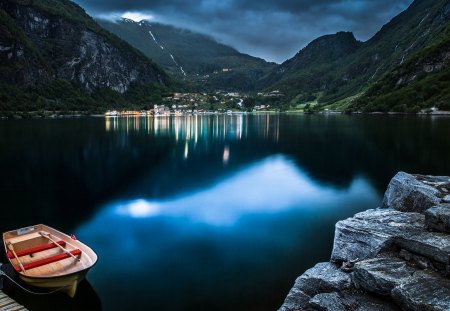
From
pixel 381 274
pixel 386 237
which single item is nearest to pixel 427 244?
pixel 381 274

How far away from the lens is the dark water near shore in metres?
16.7

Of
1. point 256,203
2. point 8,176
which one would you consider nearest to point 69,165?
point 8,176

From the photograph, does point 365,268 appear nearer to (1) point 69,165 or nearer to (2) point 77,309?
(2) point 77,309

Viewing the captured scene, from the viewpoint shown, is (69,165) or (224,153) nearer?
(69,165)

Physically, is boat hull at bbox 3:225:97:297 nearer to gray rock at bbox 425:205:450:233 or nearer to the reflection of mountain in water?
the reflection of mountain in water

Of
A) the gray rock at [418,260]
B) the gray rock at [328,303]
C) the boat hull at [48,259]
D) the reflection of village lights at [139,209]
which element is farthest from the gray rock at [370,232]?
the reflection of village lights at [139,209]

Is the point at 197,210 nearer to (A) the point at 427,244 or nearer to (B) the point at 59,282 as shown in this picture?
(B) the point at 59,282

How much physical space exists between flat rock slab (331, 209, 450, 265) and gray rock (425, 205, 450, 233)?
259mm

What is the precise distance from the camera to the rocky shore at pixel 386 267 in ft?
33.1

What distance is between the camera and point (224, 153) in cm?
6419

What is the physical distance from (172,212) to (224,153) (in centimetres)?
3598

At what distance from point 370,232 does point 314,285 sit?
3.20 meters

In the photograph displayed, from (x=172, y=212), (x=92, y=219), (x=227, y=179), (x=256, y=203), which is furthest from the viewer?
(x=227, y=179)

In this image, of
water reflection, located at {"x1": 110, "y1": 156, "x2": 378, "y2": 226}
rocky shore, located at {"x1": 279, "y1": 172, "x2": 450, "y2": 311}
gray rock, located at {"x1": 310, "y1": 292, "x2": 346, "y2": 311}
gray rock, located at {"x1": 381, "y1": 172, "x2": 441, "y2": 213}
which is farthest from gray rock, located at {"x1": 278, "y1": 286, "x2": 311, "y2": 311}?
water reflection, located at {"x1": 110, "y1": 156, "x2": 378, "y2": 226}
